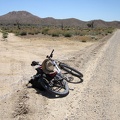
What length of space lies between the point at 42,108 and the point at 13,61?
7.67 meters

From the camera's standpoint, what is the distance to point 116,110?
6.53m

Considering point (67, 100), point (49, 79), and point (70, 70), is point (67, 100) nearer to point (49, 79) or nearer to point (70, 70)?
point (49, 79)

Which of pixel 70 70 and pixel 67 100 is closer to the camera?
pixel 67 100

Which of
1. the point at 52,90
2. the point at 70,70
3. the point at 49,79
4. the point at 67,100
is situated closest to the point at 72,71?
the point at 70,70

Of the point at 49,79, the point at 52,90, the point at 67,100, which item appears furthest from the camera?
the point at 49,79

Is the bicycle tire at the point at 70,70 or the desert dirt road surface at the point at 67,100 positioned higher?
the bicycle tire at the point at 70,70

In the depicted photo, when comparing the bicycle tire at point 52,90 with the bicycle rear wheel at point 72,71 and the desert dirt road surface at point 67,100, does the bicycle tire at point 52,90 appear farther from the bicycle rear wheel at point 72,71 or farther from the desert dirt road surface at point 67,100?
the bicycle rear wheel at point 72,71

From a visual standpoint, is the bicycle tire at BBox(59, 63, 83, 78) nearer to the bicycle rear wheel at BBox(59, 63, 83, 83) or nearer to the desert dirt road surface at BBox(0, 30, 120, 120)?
the bicycle rear wheel at BBox(59, 63, 83, 83)

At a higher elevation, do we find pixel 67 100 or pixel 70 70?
pixel 70 70

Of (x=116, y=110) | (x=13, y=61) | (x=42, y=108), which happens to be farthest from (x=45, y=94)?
(x=13, y=61)

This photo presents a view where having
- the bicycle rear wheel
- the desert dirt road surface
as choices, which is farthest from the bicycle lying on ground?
the bicycle rear wheel

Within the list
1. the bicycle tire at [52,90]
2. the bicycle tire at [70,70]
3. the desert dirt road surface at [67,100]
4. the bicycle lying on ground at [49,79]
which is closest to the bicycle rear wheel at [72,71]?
the bicycle tire at [70,70]

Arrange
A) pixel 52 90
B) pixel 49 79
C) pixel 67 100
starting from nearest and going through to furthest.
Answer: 1. pixel 67 100
2. pixel 52 90
3. pixel 49 79

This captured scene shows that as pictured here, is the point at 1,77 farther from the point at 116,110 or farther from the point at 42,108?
the point at 116,110
